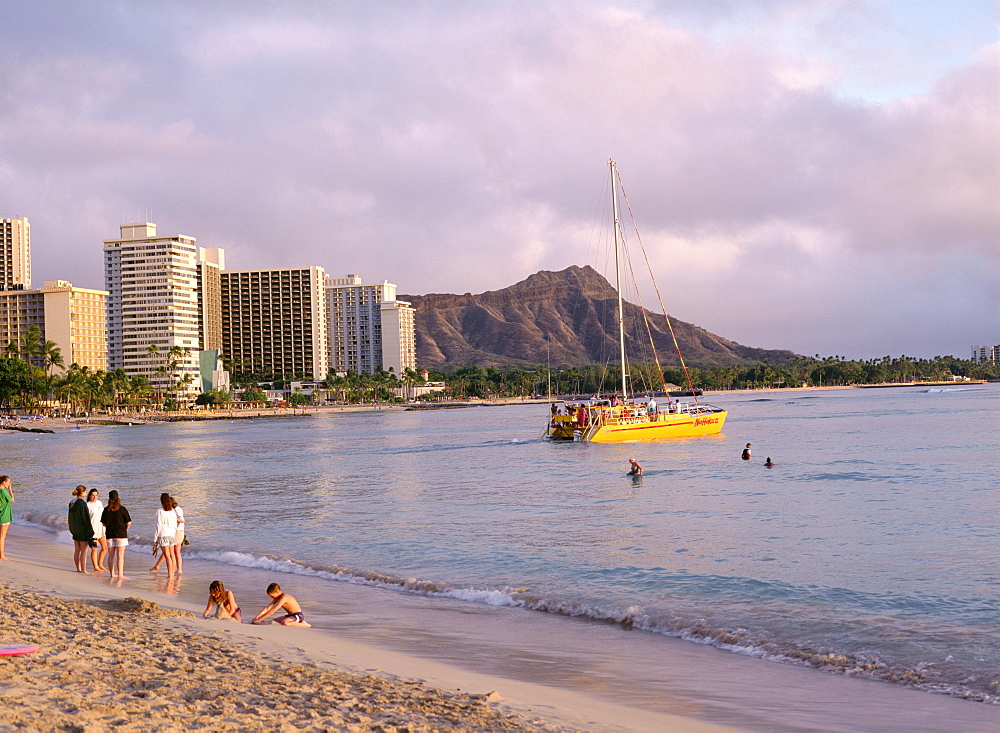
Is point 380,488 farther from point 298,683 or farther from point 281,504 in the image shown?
point 298,683

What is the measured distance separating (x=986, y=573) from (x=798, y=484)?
17.3m

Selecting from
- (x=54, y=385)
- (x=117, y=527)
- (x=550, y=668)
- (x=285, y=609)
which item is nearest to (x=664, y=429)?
(x=117, y=527)

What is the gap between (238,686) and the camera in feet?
24.7

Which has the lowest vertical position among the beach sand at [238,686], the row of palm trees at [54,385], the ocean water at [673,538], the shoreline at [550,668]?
the ocean water at [673,538]

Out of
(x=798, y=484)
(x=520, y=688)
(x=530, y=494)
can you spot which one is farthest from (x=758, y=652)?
(x=798, y=484)

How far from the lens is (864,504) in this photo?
85.4 feet

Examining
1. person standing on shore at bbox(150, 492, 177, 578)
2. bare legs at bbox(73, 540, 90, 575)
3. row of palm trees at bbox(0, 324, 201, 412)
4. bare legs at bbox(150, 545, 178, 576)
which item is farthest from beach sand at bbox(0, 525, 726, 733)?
row of palm trees at bbox(0, 324, 201, 412)

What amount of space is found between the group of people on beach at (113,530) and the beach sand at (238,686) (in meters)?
3.64

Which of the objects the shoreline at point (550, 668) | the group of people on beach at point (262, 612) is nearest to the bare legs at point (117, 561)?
the shoreline at point (550, 668)

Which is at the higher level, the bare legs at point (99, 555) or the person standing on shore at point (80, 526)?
the person standing on shore at point (80, 526)

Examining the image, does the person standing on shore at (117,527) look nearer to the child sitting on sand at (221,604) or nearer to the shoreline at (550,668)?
the shoreline at (550,668)

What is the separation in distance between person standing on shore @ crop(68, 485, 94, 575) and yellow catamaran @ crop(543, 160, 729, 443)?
39.7 metres

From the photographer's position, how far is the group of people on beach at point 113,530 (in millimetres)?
15062

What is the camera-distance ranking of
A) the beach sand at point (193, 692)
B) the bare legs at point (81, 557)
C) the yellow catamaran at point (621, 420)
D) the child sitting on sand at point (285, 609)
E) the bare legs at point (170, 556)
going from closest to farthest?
the beach sand at point (193, 692)
the child sitting on sand at point (285, 609)
the bare legs at point (170, 556)
the bare legs at point (81, 557)
the yellow catamaran at point (621, 420)
